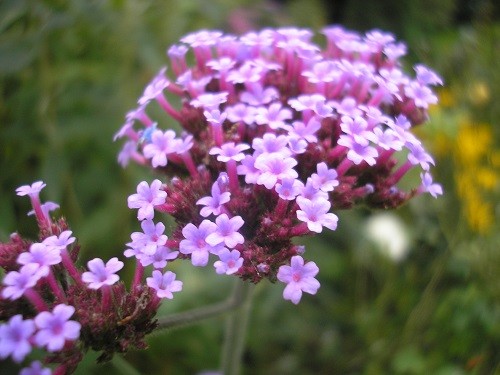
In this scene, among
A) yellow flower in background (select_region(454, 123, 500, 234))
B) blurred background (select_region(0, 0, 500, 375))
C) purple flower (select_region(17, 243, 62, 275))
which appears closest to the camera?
purple flower (select_region(17, 243, 62, 275))

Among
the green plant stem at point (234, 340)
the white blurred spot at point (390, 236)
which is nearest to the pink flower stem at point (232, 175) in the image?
the green plant stem at point (234, 340)

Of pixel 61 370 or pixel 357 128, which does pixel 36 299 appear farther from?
pixel 357 128

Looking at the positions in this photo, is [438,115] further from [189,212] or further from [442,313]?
[189,212]

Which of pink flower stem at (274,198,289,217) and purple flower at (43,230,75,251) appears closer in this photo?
purple flower at (43,230,75,251)

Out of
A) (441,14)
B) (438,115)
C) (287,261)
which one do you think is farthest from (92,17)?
(441,14)

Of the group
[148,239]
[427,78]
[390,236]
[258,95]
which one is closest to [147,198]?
[148,239]

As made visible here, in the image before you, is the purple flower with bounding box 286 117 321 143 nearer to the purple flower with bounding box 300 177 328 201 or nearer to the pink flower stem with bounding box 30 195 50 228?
the purple flower with bounding box 300 177 328 201

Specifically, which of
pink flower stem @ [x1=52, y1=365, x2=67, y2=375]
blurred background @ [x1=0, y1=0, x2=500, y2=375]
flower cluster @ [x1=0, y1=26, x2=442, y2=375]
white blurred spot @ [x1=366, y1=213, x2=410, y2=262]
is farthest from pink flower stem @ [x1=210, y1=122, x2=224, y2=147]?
white blurred spot @ [x1=366, y1=213, x2=410, y2=262]
